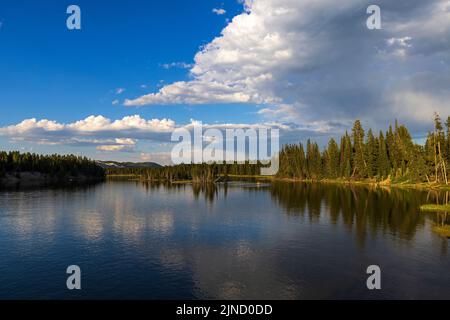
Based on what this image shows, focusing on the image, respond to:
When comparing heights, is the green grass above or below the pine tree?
below

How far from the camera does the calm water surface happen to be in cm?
3272

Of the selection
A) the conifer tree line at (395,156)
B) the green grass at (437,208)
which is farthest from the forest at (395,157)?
the green grass at (437,208)

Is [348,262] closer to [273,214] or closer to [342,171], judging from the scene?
[273,214]

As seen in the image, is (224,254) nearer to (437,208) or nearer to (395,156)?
(437,208)

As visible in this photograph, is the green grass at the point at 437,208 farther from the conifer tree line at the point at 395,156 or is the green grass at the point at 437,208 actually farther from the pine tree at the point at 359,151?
the pine tree at the point at 359,151

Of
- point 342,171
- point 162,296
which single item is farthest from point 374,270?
point 342,171

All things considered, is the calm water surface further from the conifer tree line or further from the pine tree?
the pine tree

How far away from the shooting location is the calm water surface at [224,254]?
1288 inches

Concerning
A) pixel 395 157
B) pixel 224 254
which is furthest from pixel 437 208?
pixel 395 157

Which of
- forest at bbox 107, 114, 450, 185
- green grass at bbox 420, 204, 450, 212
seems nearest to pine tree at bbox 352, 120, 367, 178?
forest at bbox 107, 114, 450, 185

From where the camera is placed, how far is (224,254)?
147 ft

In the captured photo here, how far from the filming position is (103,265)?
40312mm

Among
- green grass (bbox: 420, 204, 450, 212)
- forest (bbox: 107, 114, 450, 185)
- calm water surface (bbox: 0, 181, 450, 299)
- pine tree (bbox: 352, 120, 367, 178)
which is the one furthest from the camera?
pine tree (bbox: 352, 120, 367, 178)
